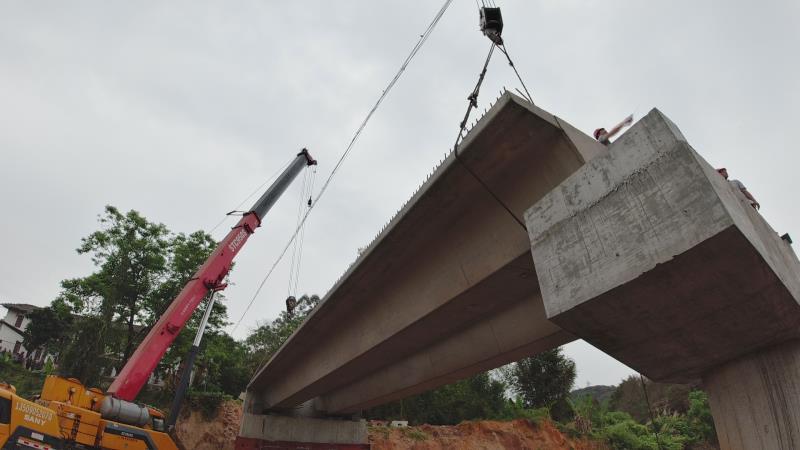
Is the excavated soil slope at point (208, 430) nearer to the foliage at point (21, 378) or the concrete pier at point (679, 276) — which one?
the foliage at point (21, 378)

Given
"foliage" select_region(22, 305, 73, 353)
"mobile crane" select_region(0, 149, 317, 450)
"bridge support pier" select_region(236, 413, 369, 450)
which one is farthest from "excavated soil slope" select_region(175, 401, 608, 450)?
"foliage" select_region(22, 305, 73, 353)

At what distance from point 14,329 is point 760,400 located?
7779 centimetres

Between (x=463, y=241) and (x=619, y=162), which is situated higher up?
(x=463, y=241)

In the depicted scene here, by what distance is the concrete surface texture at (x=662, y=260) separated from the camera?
4.14 m

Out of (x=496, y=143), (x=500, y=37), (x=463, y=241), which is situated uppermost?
(x=500, y=37)

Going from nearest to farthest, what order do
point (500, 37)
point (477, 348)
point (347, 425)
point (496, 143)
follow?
point (496, 143), point (500, 37), point (477, 348), point (347, 425)

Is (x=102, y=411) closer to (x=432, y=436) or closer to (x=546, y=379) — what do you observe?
(x=432, y=436)

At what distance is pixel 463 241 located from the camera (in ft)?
26.5

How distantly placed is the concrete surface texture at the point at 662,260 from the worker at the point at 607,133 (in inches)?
36.1

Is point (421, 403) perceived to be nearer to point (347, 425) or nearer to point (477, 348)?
point (347, 425)

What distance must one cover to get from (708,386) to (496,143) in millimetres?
4037

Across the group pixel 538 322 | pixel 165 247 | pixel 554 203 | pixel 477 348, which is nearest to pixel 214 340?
pixel 165 247

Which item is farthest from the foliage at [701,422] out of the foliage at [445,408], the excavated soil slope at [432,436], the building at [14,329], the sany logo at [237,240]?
the building at [14,329]

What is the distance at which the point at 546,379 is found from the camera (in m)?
34.7
